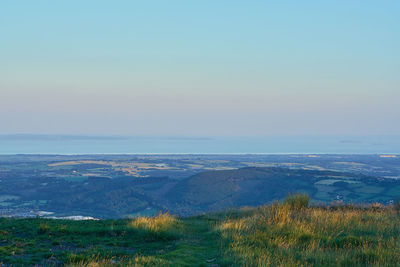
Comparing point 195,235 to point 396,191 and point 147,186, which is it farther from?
point 147,186

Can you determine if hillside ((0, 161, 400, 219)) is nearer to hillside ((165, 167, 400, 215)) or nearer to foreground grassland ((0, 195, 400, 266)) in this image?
hillside ((165, 167, 400, 215))

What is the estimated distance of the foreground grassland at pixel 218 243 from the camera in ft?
33.4

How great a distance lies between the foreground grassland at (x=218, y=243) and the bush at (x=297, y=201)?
5.02 ft

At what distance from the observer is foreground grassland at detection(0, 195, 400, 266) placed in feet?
33.4

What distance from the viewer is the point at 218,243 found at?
529 inches

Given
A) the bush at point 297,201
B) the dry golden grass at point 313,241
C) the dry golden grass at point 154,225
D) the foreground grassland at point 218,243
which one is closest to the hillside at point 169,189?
the bush at point 297,201

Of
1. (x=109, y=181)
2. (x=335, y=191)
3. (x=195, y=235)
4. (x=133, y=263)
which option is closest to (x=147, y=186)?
(x=109, y=181)

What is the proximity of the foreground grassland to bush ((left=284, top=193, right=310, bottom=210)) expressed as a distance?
153cm

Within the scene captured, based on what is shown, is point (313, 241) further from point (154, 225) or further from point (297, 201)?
point (297, 201)

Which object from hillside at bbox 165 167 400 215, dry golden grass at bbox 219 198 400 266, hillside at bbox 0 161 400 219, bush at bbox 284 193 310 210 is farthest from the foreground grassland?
hillside at bbox 165 167 400 215

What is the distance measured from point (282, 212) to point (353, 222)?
3.03 meters

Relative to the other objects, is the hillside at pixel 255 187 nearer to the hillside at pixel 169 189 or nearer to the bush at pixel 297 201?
the hillside at pixel 169 189

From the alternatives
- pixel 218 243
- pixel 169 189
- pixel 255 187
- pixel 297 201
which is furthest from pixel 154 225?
pixel 169 189

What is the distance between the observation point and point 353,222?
53.6ft
